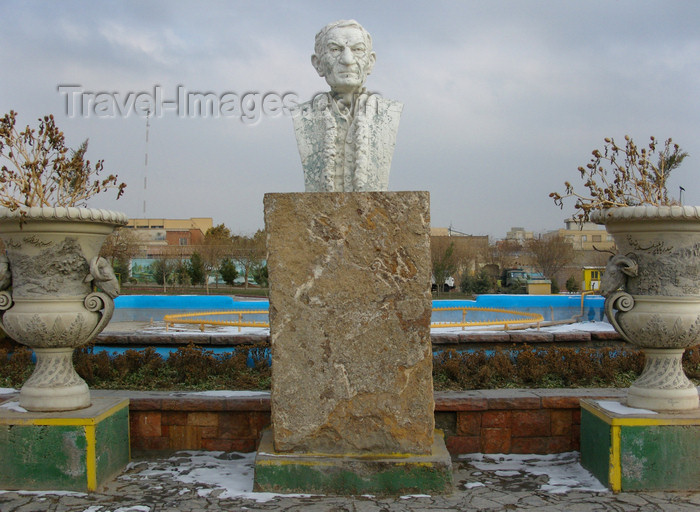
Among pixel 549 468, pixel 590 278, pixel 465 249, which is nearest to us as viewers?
pixel 549 468

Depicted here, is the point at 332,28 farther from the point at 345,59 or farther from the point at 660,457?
the point at 660,457

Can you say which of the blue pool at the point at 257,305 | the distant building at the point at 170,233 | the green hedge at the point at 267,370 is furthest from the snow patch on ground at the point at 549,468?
the distant building at the point at 170,233

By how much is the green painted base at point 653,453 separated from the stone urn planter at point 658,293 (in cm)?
18

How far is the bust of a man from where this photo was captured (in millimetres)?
4036

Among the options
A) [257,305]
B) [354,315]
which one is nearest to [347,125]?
[354,315]

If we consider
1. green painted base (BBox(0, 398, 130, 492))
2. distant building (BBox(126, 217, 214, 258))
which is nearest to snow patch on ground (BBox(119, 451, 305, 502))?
green painted base (BBox(0, 398, 130, 492))

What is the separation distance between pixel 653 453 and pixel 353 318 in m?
1.78

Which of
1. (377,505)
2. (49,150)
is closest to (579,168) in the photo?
(377,505)

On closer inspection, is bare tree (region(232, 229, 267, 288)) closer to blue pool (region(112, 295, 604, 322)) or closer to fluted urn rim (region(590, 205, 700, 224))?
blue pool (region(112, 295, 604, 322))

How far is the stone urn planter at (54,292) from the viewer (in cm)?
378

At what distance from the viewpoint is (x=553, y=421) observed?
4.32m

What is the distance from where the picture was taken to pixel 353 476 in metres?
3.55

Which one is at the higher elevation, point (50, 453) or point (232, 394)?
point (232, 394)

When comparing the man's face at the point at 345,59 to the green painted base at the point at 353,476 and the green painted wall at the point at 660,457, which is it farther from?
the green painted wall at the point at 660,457
